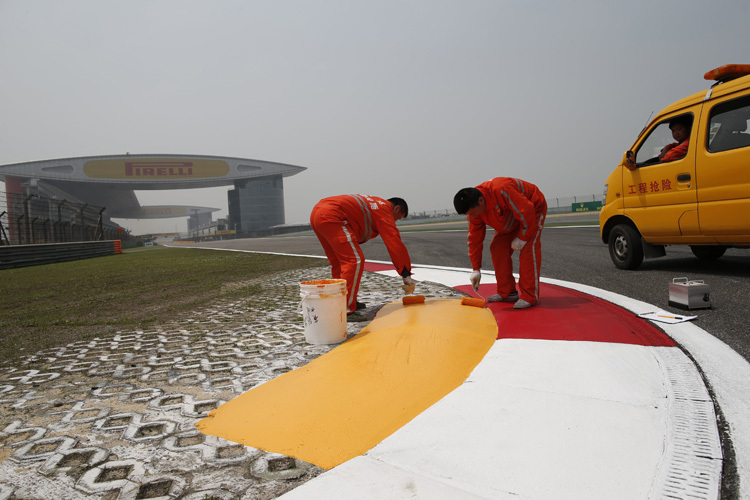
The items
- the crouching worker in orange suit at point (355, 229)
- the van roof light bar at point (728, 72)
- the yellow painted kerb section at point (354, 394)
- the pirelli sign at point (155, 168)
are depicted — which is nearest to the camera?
the yellow painted kerb section at point (354, 394)

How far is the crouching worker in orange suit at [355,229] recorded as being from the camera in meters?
4.07

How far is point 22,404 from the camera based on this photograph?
2381 millimetres

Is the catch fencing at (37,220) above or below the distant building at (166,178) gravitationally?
below

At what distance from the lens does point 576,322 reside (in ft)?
11.2

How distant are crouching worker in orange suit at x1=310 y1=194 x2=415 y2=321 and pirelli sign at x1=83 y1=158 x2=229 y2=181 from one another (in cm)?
9239

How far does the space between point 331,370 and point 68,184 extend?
320 ft

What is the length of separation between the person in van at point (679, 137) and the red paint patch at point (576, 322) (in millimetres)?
2382

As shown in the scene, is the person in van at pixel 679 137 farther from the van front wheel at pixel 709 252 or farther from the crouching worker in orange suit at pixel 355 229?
the crouching worker in orange suit at pixel 355 229

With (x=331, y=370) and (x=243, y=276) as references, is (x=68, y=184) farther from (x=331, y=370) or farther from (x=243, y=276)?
(x=331, y=370)

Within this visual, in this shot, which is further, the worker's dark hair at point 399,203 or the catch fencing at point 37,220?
the catch fencing at point 37,220

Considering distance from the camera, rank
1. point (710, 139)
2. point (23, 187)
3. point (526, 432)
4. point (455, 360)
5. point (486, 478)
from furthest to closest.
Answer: point (23, 187) < point (710, 139) < point (455, 360) < point (526, 432) < point (486, 478)

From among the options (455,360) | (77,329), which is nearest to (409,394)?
(455,360)

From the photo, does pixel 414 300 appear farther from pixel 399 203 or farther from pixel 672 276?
pixel 672 276

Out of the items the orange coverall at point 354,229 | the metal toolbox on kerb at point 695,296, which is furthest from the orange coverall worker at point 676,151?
the orange coverall at point 354,229
